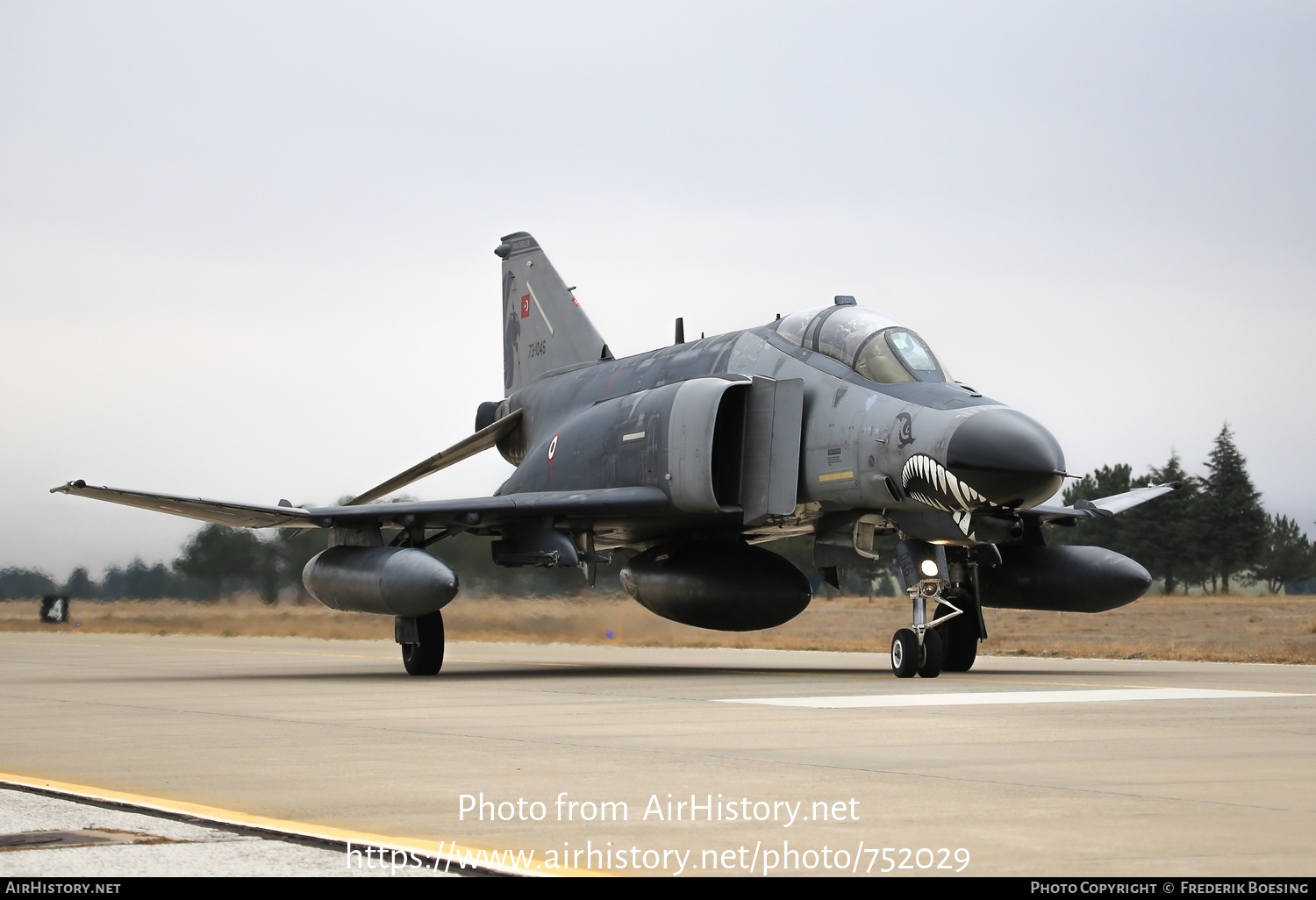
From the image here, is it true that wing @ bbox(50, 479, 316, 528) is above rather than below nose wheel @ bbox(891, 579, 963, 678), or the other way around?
above

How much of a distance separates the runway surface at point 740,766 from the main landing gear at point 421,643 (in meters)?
1.42

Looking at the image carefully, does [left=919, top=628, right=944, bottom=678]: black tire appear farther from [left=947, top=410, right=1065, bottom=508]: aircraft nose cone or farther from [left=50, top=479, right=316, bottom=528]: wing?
[left=50, top=479, right=316, bottom=528]: wing

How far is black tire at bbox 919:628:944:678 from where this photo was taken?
1360cm

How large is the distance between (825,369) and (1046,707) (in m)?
5.25

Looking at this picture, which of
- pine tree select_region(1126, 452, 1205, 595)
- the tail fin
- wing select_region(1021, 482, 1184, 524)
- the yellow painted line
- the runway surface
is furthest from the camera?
pine tree select_region(1126, 452, 1205, 595)

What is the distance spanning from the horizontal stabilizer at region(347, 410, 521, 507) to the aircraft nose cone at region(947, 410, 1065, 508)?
889cm

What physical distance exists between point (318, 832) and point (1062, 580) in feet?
37.7

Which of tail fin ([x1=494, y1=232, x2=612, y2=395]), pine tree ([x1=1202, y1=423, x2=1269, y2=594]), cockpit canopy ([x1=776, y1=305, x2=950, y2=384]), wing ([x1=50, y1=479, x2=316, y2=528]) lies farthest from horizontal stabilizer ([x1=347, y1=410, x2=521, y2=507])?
pine tree ([x1=1202, y1=423, x2=1269, y2=594])

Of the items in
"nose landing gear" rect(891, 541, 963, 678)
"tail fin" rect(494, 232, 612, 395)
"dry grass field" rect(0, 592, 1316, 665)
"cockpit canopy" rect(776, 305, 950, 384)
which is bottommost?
"dry grass field" rect(0, 592, 1316, 665)

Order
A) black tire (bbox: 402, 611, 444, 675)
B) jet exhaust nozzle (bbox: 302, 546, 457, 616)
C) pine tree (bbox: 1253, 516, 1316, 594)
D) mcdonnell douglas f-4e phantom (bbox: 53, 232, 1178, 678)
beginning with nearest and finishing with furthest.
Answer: mcdonnell douglas f-4e phantom (bbox: 53, 232, 1178, 678) < jet exhaust nozzle (bbox: 302, 546, 457, 616) < black tire (bbox: 402, 611, 444, 675) < pine tree (bbox: 1253, 516, 1316, 594)
